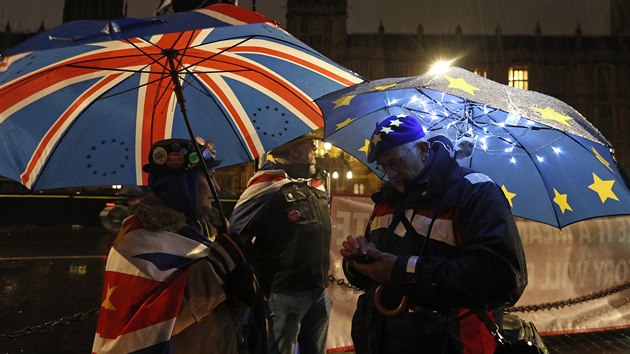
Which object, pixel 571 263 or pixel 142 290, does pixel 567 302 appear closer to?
pixel 571 263

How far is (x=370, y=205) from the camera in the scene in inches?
213

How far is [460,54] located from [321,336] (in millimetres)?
54845

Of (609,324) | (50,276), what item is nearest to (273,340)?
(609,324)

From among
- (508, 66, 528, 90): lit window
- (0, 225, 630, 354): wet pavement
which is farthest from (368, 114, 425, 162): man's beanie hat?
(508, 66, 528, 90): lit window

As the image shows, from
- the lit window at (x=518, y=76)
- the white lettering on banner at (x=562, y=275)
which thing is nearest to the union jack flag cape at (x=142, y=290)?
the white lettering on banner at (x=562, y=275)

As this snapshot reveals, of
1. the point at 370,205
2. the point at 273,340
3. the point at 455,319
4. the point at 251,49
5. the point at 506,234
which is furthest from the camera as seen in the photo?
the point at 370,205

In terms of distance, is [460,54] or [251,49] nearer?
[251,49]

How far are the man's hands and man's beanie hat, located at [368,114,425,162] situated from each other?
471 millimetres

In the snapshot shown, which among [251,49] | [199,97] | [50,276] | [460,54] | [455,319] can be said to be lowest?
[50,276]

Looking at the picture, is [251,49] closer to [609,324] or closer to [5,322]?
[5,322]

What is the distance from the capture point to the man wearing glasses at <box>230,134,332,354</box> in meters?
3.35

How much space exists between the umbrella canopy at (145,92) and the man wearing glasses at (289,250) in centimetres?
42

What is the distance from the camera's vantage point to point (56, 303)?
681 centimetres

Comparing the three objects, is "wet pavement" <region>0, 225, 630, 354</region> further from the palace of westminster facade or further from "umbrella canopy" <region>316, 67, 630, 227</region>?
the palace of westminster facade
